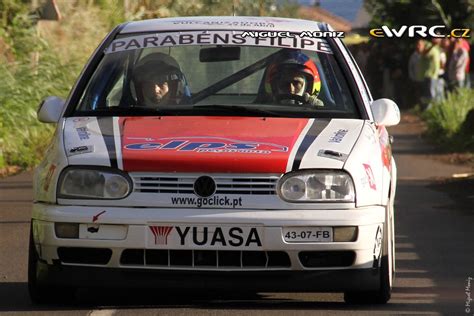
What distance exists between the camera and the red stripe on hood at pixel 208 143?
22.3 feet

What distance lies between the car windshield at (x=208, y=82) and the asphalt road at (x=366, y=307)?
1039 mm

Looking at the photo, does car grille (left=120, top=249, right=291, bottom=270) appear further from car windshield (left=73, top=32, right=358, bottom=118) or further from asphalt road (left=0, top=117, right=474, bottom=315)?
car windshield (left=73, top=32, right=358, bottom=118)

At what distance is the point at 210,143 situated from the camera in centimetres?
702

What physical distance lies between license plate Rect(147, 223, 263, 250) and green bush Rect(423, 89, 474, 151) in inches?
530

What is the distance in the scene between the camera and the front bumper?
6.70m

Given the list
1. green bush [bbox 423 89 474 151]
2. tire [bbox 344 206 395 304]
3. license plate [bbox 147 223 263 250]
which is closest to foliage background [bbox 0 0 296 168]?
green bush [bbox 423 89 474 151]

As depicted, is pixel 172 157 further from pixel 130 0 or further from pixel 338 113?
pixel 130 0

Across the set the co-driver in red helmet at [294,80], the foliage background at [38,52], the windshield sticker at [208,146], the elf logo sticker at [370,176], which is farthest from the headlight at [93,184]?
the foliage background at [38,52]

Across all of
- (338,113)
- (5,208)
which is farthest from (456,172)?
(338,113)

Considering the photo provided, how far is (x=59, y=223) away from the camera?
681cm

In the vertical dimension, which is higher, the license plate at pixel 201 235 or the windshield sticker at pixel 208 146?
the windshield sticker at pixel 208 146

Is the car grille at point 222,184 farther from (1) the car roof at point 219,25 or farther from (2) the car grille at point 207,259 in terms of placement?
(1) the car roof at point 219,25

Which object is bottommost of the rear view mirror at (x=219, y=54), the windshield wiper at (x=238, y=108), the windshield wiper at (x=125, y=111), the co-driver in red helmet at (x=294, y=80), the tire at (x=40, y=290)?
the tire at (x=40, y=290)

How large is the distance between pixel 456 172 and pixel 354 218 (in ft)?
34.6
